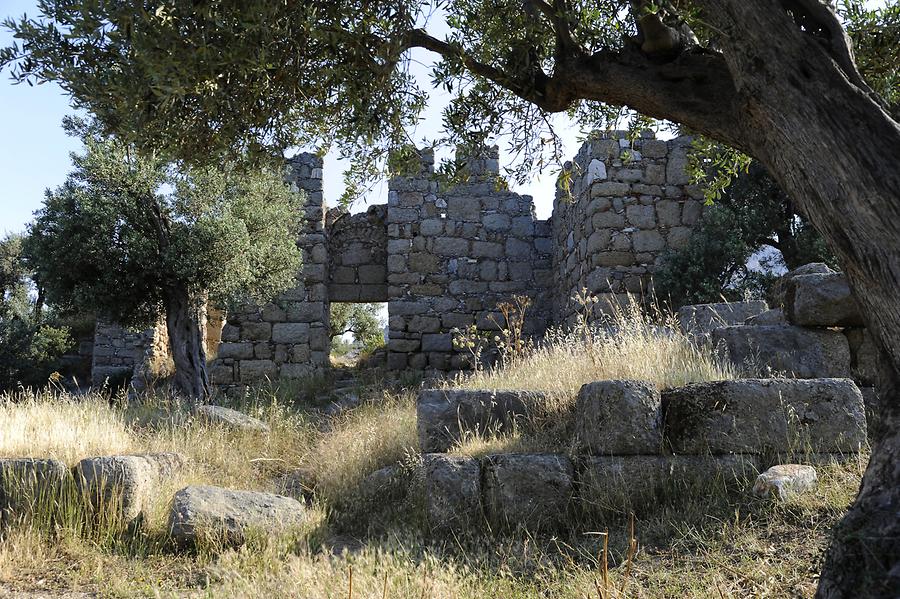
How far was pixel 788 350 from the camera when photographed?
629cm

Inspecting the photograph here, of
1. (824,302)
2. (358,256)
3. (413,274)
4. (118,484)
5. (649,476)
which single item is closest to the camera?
(649,476)

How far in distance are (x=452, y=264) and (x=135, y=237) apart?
591 centimetres

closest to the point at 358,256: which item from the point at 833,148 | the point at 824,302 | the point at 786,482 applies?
the point at 824,302

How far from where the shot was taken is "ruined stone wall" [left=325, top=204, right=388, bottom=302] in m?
13.8

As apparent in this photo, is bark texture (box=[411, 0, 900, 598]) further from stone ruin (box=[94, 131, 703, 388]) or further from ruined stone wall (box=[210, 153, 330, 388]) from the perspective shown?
ruined stone wall (box=[210, 153, 330, 388])

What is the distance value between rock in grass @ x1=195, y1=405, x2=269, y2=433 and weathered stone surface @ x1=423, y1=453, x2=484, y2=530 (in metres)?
3.62

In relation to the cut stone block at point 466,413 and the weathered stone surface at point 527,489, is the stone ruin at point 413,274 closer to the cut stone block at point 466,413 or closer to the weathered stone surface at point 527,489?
the cut stone block at point 466,413

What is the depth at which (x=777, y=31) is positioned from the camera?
336 centimetres

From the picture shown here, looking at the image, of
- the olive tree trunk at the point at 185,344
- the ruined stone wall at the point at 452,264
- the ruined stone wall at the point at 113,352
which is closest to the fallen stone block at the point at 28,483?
the olive tree trunk at the point at 185,344

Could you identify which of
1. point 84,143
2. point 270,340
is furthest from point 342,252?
point 84,143

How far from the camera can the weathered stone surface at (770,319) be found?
6805mm

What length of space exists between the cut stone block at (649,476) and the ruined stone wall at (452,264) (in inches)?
321

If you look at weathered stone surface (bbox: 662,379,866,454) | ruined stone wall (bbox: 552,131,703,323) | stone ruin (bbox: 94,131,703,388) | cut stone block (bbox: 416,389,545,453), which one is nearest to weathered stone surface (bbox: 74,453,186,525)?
cut stone block (bbox: 416,389,545,453)

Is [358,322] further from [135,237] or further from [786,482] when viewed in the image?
[786,482]
